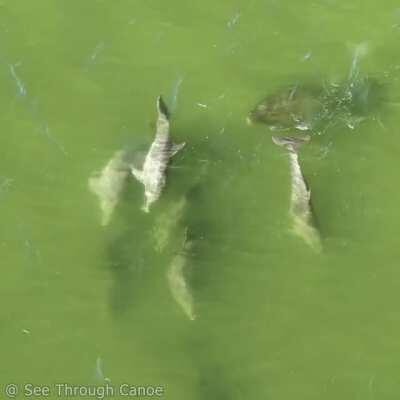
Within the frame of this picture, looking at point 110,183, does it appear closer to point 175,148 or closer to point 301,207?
point 175,148

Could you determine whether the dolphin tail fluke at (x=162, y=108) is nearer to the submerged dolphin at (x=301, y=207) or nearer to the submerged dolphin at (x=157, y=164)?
the submerged dolphin at (x=157, y=164)

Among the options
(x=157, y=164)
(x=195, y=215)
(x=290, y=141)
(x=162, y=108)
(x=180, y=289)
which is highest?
(x=162, y=108)

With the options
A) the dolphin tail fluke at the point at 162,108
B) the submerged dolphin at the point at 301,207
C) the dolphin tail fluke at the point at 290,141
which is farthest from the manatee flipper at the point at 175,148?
the submerged dolphin at the point at 301,207

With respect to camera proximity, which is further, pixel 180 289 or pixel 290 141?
pixel 290 141

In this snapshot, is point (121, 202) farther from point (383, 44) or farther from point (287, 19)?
point (383, 44)

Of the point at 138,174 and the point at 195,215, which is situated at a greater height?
the point at 138,174

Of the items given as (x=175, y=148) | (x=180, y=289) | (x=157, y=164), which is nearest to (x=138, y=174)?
(x=157, y=164)
